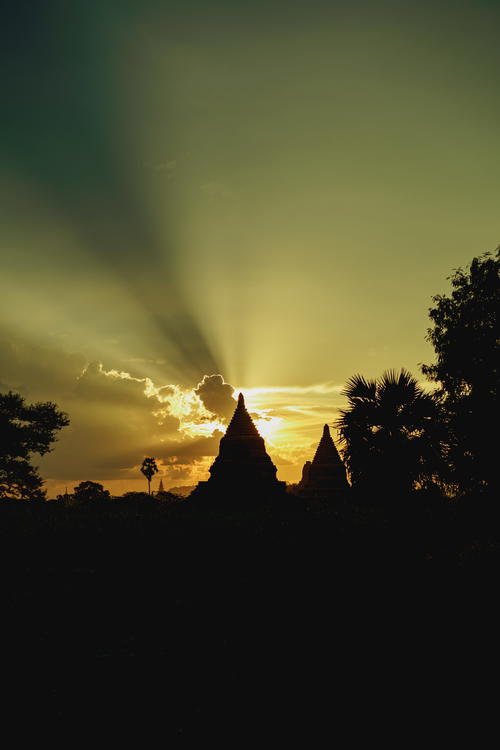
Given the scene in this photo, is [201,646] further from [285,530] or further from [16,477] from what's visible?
[16,477]

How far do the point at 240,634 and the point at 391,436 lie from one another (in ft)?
32.7

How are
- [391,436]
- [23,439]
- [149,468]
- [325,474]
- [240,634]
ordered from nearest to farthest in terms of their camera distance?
[240,634] → [391,436] → [23,439] → [325,474] → [149,468]

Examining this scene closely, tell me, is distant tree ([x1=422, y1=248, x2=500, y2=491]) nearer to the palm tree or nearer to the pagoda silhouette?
the palm tree

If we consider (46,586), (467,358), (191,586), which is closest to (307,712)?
(191,586)

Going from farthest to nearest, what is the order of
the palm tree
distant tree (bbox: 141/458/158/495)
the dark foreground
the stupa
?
1. distant tree (bbox: 141/458/158/495)
2. the stupa
3. the palm tree
4. the dark foreground

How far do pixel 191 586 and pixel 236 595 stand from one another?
1.10 meters

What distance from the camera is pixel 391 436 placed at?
51.0ft

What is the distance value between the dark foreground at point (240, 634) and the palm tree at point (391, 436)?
2475mm

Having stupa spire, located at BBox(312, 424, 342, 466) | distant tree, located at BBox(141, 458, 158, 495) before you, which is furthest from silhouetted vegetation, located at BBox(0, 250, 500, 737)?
distant tree, located at BBox(141, 458, 158, 495)

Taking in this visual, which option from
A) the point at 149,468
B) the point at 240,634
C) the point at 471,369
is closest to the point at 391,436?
the point at 471,369

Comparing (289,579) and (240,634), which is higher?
(289,579)

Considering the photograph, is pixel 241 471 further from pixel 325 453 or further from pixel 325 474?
pixel 325 453

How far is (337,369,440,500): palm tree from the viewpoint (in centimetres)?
1518

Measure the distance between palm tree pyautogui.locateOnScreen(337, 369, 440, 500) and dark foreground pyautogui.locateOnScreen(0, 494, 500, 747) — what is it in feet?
8.12
